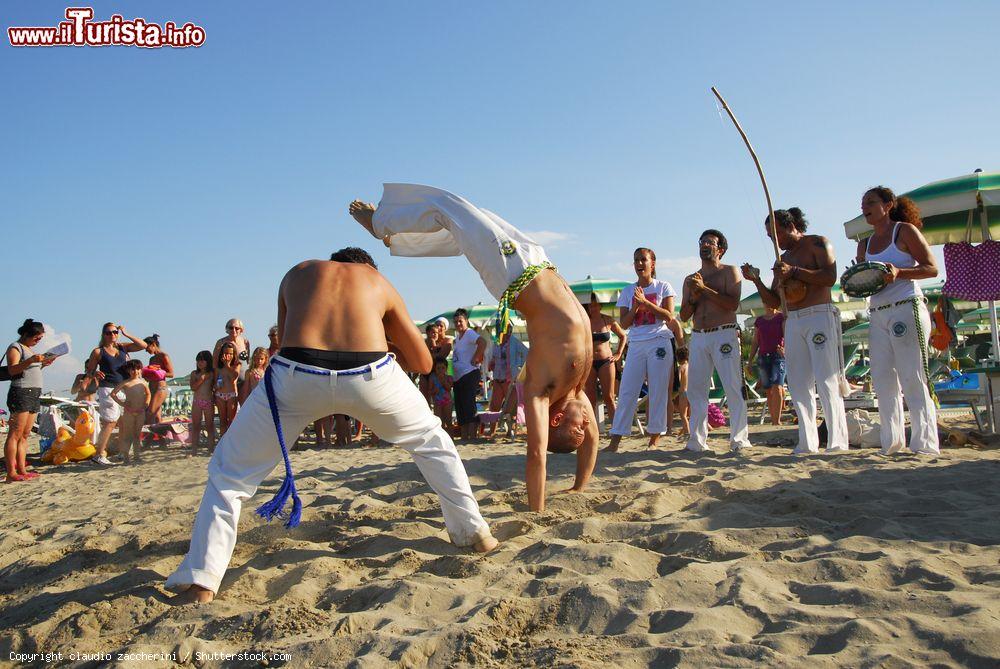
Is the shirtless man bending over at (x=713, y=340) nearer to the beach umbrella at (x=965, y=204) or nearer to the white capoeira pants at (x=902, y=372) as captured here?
the white capoeira pants at (x=902, y=372)

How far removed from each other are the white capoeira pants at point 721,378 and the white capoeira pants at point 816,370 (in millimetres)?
509

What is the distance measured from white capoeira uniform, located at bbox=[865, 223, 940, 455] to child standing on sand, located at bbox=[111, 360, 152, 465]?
781cm

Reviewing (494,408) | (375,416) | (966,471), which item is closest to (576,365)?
(375,416)

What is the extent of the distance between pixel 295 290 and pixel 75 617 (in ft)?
5.07

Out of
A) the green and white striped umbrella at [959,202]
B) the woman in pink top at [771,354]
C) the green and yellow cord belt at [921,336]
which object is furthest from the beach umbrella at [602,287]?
the green and yellow cord belt at [921,336]

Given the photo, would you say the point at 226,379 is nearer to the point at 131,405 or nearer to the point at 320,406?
the point at 131,405

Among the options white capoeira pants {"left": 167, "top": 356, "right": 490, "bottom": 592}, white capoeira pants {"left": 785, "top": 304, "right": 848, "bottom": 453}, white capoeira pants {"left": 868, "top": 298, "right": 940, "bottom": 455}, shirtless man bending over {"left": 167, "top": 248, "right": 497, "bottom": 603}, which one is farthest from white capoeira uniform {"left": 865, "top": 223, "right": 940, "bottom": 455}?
white capoeira pants {"left": 167, "top": 356, "right": 490, "bottom": 592}

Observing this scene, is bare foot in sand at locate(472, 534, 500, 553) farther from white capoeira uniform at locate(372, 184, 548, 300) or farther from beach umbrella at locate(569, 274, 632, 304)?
beach umbrella at locate(569, 274, 632, 304)

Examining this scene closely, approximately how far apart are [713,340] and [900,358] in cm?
152

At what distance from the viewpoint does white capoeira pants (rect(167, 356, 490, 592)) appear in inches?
115

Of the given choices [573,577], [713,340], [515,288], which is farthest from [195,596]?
[713,340]

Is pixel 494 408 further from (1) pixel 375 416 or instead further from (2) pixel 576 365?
(1) pixel 375 416

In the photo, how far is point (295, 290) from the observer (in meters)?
3.25

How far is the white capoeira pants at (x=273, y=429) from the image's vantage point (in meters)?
2.92
